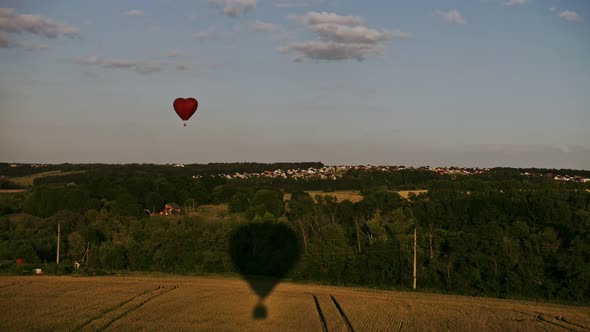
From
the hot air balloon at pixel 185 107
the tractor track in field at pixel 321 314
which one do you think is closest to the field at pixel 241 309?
the tractor track in field at pixel 321 314

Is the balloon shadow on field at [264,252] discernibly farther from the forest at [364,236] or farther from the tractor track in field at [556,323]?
the tractor track in field at [556,323]

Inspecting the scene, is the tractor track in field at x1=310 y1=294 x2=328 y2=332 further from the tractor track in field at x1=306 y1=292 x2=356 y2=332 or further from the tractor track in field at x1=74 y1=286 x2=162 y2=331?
the tractor track in field at x1=74 y1=286 x2=162 y2=331

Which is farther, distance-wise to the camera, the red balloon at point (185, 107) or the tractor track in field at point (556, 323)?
the red balloon at point (185, 107)

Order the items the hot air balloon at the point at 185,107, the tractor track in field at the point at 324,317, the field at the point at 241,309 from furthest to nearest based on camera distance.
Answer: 1. the hot air balloon at the point at 185,107
2. the tractor track in field at the point at 324,317
3. the field at the point at 241,309

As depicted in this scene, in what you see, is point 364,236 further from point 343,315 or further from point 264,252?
point 343,315

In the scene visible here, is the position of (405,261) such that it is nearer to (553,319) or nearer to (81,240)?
(553,319)

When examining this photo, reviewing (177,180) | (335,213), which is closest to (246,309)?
(335,213)

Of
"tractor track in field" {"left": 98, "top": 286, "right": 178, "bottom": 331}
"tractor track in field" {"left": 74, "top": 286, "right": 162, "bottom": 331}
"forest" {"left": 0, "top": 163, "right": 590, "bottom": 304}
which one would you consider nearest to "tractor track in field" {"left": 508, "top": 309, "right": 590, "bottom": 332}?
"forest" {"left": 0, "top": 163, "right": 590, "bottom": 304}
